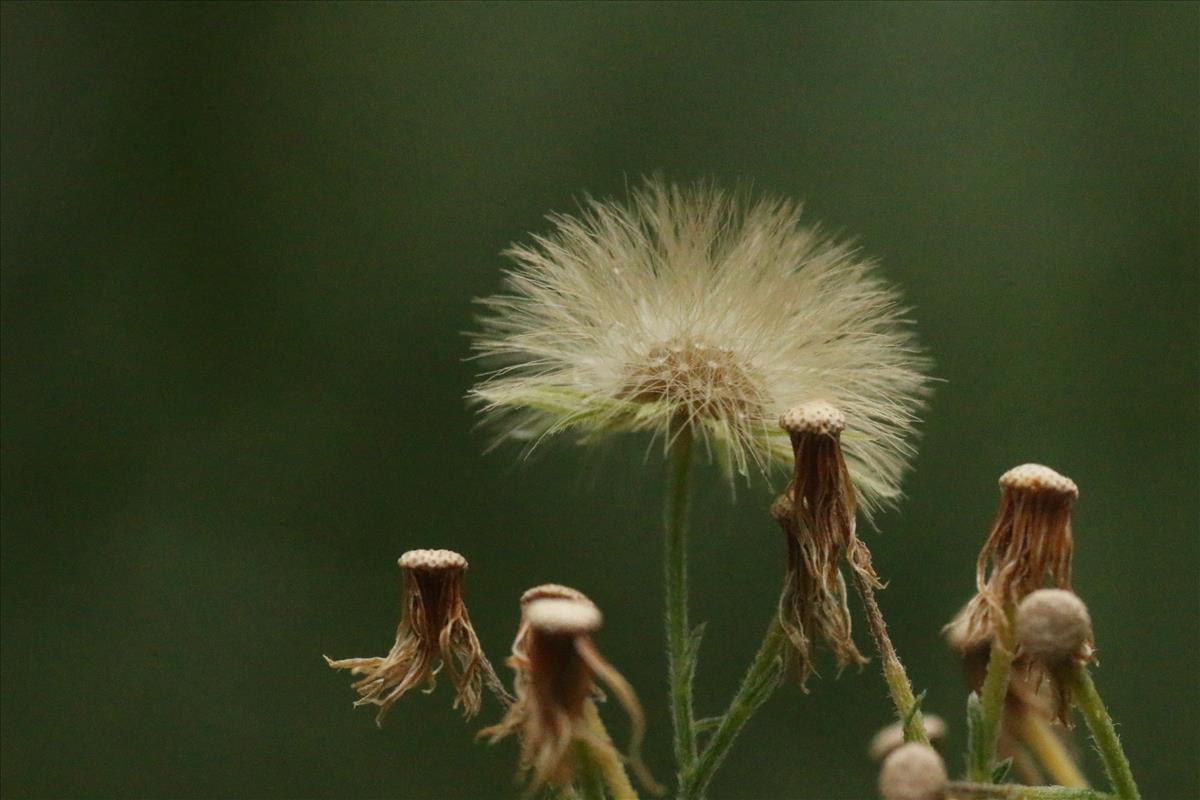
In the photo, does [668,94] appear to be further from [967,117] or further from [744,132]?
[967,117]

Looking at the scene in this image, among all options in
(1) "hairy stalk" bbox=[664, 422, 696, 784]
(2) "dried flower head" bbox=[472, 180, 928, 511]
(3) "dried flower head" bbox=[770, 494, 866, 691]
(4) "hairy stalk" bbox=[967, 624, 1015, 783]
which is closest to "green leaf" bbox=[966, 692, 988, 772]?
(4) "hairy stalk" bbox=[967, 624, 1015, 783]

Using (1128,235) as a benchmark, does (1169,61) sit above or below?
above

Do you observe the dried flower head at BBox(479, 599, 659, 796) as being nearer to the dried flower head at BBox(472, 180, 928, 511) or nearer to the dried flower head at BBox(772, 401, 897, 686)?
the dried flower head at BBox(772, 401, 897, 686)

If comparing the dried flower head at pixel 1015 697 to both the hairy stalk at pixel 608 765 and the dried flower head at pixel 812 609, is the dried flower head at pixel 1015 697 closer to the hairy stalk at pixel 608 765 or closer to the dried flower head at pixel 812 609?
the dried flower head at pixel 812 609

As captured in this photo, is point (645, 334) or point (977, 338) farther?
point (977, 338)

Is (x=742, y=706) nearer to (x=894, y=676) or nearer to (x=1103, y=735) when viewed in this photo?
(x=894, y=676)

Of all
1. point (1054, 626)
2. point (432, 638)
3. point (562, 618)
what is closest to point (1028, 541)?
point (1054, 626)

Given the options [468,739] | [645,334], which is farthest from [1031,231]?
[645,334]
